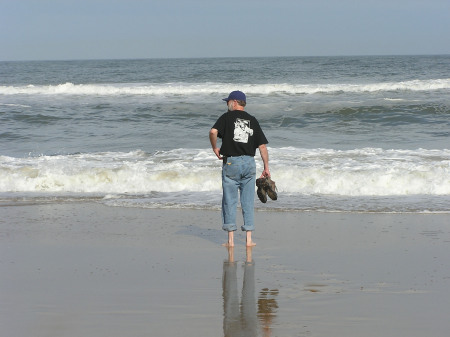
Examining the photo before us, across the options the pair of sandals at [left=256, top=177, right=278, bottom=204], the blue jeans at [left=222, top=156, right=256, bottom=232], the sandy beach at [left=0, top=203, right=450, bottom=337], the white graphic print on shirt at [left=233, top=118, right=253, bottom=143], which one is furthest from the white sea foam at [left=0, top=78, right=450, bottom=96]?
the white graphic print on shirt at [left=233, top=118, right=253, bottom=143]

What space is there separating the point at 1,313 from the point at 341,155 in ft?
27.2

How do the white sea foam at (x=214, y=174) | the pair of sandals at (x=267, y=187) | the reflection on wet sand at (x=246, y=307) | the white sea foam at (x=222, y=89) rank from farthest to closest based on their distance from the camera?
the white sea foam at (x=222, y=89), the white sea foam at (x=214, y=174), the pair of sandals at (x=267, y=187), the reflection on wet sand at (x=246, y=307)

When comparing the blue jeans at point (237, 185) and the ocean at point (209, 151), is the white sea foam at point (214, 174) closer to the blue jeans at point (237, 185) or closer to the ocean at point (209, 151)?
the ocean at point (209, 151)

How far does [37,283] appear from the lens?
16.1ft

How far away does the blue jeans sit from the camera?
5832 millimetres

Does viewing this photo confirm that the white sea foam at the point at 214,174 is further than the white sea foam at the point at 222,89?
No

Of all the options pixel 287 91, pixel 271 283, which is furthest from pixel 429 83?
pixel 271 283

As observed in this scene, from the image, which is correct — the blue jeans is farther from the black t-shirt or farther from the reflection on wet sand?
the reflection on wet sand

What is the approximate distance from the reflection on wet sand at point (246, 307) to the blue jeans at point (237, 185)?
2.32 ft

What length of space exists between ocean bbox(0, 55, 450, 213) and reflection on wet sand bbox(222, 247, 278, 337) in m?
2.98

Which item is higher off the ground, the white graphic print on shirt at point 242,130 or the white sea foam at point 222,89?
the white sea foam at point 222,89

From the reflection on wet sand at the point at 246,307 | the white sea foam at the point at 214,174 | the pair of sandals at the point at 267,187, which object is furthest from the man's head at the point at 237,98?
the white sea foam at the point at 214,174

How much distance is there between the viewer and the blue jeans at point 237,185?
5.83 metres

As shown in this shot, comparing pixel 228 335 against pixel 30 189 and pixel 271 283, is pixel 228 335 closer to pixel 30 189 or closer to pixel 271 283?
pixel 271 283
